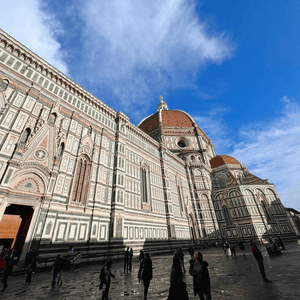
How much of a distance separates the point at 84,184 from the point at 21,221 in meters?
5.26

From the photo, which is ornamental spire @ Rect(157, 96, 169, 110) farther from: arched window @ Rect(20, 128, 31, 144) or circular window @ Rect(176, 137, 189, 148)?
arched window @ Rect(20, 128, 31, 144)

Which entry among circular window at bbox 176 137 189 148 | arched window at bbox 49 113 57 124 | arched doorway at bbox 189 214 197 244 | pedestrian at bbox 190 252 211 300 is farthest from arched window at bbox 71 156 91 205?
circular window at bbox 176 137 189 148

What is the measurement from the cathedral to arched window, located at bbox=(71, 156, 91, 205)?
0.09 metres

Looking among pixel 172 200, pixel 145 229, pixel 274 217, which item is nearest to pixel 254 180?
pixel 274 217

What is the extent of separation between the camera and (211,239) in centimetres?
2728

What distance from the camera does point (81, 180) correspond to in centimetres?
1493

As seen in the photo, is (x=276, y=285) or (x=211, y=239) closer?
(x=276, y=285)

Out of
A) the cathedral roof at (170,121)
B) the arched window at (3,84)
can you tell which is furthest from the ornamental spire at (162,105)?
the arched window at (3,84)

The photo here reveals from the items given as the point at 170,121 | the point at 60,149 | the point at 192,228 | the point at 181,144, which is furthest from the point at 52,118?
the point at 170,121

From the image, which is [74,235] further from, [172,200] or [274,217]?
[274,217]

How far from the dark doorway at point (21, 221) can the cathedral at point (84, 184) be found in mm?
75

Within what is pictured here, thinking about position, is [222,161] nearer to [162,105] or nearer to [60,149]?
[162,105]

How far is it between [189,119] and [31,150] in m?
41.3

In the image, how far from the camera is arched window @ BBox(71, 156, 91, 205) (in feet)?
46.8
